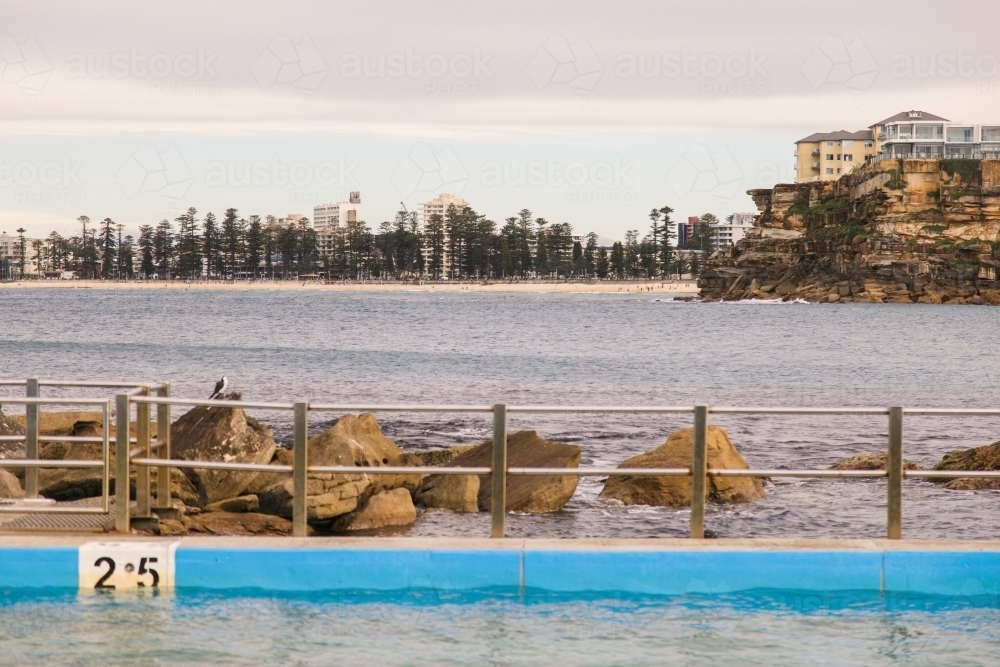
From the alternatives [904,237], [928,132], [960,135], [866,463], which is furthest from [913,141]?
[866,463]

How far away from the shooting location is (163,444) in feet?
30.7

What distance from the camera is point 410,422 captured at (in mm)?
28219

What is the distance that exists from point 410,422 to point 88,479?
15.7 meters

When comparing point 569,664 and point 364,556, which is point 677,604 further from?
point 364,556

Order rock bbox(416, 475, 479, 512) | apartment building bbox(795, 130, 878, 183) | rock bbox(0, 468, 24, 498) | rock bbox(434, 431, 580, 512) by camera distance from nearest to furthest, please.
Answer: rock bbox(0, 468, 24, 498), rock bbox(434, 431, 580, 512), rock bbox(416, 475, 479, 512), apartment building bbox(795, 130, 878, 183)

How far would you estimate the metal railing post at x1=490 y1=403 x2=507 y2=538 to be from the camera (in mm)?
8055

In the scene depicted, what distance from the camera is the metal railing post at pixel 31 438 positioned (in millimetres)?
9617

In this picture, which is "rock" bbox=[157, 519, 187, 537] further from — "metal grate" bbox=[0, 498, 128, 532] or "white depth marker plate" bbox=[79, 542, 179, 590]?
"white depth marker plate" bbox=[79, 542, 179, 590]

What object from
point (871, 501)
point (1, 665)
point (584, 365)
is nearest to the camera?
point (1, 665)

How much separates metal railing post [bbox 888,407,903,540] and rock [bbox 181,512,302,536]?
638 cm

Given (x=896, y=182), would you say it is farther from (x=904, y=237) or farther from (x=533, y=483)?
(x=533, y=483)

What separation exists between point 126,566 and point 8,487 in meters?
2.52

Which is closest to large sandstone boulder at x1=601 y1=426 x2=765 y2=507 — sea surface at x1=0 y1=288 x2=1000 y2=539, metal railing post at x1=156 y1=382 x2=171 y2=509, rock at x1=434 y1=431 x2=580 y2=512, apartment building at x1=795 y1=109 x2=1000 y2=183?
sea surface at x1=0 y1=288 x2=1000 y2=539

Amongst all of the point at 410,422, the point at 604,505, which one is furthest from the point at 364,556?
the point at 410,422
